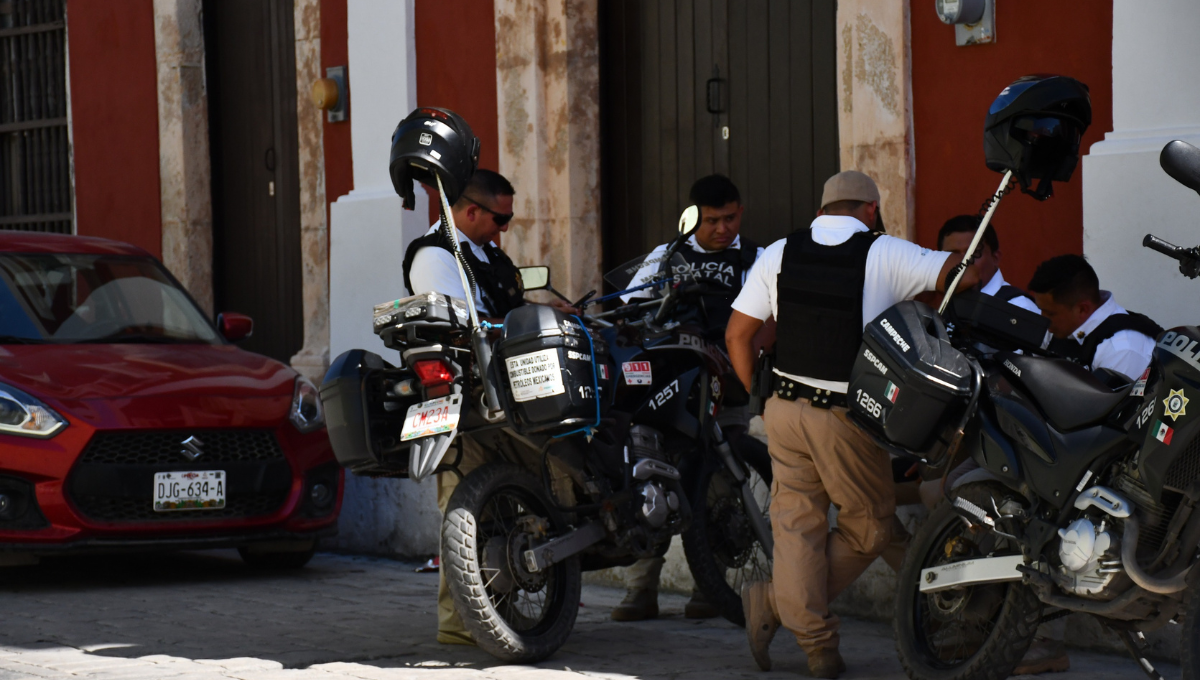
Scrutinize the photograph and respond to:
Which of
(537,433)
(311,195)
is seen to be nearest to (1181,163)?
(537,433)

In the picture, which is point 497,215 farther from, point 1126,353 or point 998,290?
point 1126,353

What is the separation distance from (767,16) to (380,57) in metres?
2.90

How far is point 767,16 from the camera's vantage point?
9.01 metres

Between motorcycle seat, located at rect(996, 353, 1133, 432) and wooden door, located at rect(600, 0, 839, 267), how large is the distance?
12.0 ft

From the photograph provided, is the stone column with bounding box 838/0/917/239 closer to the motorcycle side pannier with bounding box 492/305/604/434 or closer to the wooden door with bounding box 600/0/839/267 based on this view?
the wooden door with bounding box 600/0/839/267

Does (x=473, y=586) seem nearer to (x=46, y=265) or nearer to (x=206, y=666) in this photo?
(x=206, y=666)

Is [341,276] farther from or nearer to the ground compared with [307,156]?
nearer to the ground

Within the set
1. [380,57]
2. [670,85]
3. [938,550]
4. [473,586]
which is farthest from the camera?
[380,57]

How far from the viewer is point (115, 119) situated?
13352mm

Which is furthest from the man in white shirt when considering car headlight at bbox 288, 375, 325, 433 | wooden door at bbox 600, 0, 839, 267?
car headlight at bbox 288, 375, 325, 433

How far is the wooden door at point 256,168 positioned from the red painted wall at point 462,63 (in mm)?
1785

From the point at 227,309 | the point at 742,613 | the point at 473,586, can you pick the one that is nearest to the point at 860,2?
the point at 742,613

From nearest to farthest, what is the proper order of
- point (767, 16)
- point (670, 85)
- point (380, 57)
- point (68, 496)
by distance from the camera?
point (68, 496), point (767, 16), point (670, 85), point (380, 57)

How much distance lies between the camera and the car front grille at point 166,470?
772cm
